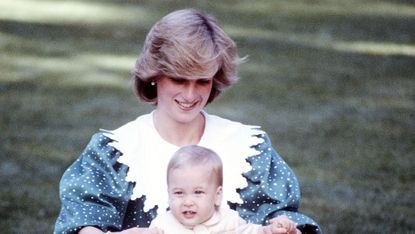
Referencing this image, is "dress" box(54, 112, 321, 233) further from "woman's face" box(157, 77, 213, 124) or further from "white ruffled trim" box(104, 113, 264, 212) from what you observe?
"woman's face" box(157, 77, 213, 124)

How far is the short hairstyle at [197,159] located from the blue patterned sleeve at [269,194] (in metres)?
0.41

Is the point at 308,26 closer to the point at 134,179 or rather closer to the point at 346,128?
the point at 346,128

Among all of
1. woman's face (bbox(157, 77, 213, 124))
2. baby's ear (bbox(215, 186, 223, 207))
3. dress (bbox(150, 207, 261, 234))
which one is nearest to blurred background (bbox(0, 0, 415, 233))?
woman's face (bbox(157, 77, 213, 124))

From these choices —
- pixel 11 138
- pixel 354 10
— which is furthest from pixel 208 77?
pixel 354 10

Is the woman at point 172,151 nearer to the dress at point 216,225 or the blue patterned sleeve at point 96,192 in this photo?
the blue patterned sleeve at point 96,192

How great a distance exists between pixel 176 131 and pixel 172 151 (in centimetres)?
7

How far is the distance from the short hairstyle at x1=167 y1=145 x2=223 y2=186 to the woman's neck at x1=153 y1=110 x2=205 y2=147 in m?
0.40

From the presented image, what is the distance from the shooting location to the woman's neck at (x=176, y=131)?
13.7 feet

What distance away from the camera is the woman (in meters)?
4.04

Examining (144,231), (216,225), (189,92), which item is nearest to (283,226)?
(216,225)

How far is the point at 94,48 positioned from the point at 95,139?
523 cm

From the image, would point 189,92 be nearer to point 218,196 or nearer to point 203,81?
point 203,81

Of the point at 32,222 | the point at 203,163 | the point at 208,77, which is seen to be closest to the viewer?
the point at 203,163

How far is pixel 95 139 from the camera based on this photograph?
164 inches
